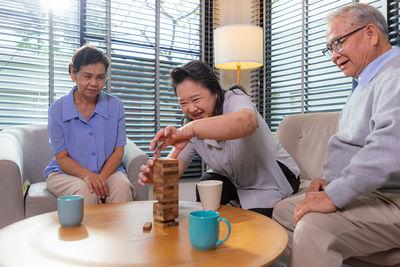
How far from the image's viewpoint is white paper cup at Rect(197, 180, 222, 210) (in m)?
1.17

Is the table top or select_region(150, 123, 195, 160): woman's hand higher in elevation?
select_region(150, 123, 195, 160): woman's hand

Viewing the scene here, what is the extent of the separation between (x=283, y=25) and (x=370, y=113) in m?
2.35

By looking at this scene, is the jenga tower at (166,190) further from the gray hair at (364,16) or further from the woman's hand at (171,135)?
the gray hair at (364,16)

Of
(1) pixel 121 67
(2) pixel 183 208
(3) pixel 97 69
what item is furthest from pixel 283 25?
(2) pixel 183 208

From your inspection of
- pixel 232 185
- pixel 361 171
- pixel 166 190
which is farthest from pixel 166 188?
pixel 232 185

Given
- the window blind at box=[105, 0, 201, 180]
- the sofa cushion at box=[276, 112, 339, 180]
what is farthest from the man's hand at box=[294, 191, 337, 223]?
the window blind at box=[105, 0, 201, 180]

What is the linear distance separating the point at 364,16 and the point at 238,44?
1480 mm

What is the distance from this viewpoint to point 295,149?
6.89ft

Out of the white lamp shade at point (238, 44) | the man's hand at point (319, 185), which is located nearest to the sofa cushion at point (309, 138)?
the man's hand at point (319, 185)

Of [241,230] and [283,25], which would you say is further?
[283,25]

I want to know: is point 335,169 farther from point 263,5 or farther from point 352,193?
point 263,5

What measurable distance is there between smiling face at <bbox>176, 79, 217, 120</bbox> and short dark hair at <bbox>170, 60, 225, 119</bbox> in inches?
0.7

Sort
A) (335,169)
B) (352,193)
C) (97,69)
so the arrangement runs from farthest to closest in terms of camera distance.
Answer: (97,69) → (335,169) → (352,193)

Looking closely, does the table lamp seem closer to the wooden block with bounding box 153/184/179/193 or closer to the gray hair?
the gray hair
